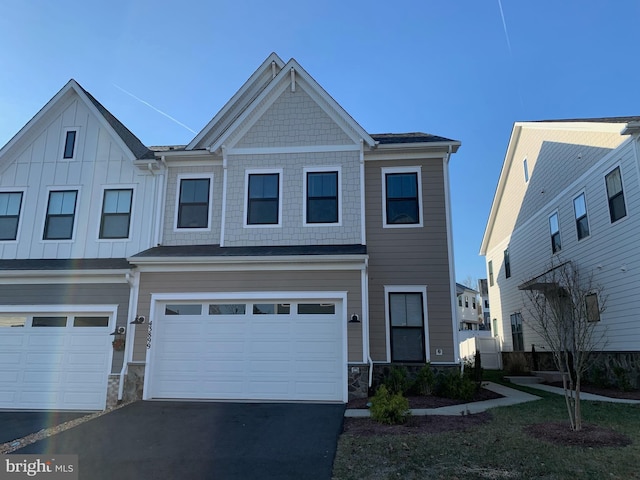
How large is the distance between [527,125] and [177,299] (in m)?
14.7

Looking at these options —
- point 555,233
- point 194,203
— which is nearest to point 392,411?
point 194,203

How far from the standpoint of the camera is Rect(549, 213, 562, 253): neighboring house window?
15805 mm

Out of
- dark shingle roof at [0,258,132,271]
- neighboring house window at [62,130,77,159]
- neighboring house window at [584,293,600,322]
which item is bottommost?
neighboring house window at [584,293,600,322]

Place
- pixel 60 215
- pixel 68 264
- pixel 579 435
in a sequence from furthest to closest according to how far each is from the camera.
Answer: pixel 60 215
pixel 68 264
pixel 579 435

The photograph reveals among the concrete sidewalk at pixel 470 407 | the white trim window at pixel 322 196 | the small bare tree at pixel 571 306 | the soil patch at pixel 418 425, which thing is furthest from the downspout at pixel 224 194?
the small bare tree at pixel 571 306

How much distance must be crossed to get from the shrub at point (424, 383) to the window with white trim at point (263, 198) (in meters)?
5.14

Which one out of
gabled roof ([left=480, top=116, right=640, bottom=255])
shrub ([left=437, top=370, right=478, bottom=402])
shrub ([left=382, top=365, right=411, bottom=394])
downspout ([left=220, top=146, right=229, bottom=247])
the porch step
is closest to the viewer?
shrub ([left=437, top=370, right=478, bottom=402])

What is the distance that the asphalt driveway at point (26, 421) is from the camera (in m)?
8.35

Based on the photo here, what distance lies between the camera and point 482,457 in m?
5.55

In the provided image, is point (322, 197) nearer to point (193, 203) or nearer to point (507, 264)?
point (193, 203)

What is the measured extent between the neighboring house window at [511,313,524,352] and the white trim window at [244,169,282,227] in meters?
12.6

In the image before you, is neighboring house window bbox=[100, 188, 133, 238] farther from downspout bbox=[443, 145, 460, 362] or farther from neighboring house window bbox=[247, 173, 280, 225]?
downspout bbox=[443, 145, 460, 362]

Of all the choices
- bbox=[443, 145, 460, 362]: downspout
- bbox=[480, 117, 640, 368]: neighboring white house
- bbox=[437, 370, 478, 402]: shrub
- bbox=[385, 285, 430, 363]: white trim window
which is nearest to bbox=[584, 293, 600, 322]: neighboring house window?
bbox=[480, 117, 640, 368]: neighboring white house

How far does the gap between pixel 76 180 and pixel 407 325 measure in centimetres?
989
